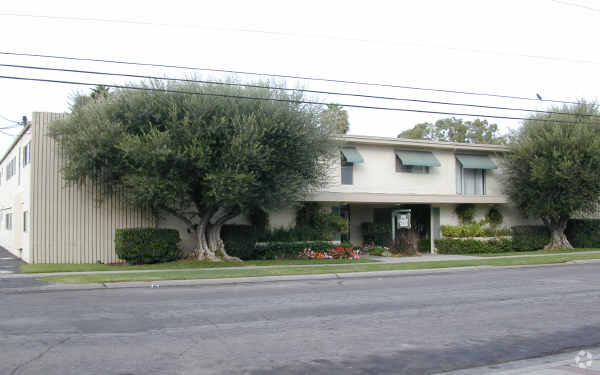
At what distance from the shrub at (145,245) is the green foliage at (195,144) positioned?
150cm

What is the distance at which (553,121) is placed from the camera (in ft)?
85.9

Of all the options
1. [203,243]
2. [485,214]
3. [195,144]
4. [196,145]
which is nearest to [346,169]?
[203,243]

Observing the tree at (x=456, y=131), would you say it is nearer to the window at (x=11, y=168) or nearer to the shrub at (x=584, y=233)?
the shrub at (x=584, y=233)

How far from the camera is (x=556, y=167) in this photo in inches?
1009

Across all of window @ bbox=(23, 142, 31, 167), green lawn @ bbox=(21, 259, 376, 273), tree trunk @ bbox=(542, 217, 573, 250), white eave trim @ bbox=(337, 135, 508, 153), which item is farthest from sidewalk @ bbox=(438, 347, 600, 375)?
tree trunk @ bbox=(542, 217, 573, 250)

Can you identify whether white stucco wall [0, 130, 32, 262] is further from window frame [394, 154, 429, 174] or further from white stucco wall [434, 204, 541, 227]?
white stucco wall [434, 204, 541, 227]

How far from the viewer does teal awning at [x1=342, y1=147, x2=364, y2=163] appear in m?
24.4

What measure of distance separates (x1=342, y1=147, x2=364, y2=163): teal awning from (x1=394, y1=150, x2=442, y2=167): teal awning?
2.33 m

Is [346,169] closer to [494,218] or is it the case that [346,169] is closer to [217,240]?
[217,240]

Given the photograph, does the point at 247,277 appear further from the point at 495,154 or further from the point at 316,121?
the point at 495,154

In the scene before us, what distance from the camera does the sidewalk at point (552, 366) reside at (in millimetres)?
5879

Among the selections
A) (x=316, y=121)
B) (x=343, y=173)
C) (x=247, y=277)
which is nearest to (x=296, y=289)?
(x=247, y=277)

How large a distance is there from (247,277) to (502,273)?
850cm

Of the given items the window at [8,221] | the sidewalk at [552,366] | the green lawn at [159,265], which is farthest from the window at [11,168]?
the sidewalk at [552,366]
